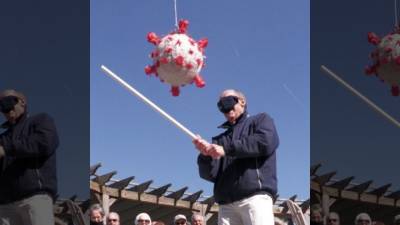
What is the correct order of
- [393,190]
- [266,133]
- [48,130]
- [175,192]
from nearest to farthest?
[266,133]
[48,130]
[393,190]
[175,192]

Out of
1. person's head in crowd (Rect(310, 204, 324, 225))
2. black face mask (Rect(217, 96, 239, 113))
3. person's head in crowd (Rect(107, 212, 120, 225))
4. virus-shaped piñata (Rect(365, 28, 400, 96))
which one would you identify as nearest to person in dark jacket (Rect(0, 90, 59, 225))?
black face mask (Rect(217, 96, 239, 113))

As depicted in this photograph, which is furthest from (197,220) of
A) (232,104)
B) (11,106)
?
(11,106)

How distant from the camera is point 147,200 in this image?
4.43 m

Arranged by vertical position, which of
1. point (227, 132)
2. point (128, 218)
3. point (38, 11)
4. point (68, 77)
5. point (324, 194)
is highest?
point (38, 11)

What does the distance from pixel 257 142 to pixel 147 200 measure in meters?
2.26

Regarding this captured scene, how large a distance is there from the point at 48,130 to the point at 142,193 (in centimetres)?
198

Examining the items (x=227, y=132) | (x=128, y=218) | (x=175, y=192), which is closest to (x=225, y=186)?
(x=227, y=132)

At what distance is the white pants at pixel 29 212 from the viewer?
2.37 meters

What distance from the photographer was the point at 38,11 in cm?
265

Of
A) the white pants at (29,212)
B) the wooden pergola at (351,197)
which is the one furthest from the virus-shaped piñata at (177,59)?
the wooden pergola at (351,197)

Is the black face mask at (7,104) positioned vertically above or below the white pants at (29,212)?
above

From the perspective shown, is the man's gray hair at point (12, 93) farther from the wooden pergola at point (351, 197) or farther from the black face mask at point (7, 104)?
the wooden pergola at point (351, 197)

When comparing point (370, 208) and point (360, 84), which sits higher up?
point (360, 84)

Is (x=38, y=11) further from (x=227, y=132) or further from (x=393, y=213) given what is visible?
(x=393, y=213)
